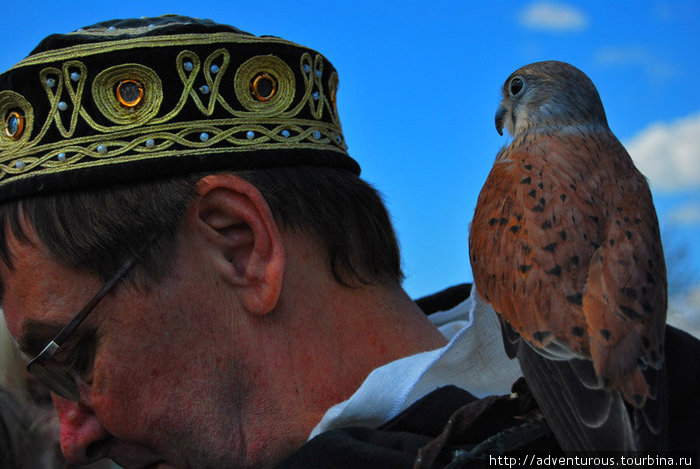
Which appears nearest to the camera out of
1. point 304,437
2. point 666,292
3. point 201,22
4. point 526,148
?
point 666,292

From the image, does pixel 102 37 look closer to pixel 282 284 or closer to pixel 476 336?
pixel 282 284

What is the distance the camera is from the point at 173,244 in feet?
6.66

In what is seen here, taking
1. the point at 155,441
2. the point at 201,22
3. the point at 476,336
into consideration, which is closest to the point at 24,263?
the point at 155,441

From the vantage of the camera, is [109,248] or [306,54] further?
[306,54]

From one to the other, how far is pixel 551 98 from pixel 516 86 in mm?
147

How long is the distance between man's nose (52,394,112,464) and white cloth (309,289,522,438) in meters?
0.66

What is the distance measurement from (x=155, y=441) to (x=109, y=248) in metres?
0.52

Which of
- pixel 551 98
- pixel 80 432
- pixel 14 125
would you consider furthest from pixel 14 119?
pixel 551 98

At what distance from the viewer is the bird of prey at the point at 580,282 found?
1418mm

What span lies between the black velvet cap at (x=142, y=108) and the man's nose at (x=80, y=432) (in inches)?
24.2

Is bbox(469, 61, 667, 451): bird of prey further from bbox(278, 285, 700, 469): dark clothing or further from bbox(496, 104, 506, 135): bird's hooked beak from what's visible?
bbox(496, 104, 506, 135): bird's hooked beak

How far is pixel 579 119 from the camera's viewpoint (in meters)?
1.82

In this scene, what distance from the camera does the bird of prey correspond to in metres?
1.42

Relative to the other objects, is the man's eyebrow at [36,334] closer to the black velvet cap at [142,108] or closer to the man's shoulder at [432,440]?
the black velvet cap at [142,108]
